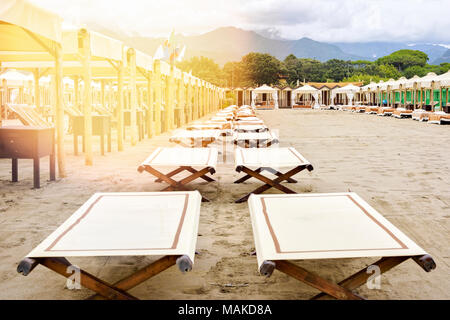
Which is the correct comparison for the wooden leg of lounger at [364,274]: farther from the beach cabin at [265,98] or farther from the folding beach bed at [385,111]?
the beach cabin at [265,98]

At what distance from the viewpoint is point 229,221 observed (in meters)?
4.07

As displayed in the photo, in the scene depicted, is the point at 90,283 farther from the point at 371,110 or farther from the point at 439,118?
the point at 371,110

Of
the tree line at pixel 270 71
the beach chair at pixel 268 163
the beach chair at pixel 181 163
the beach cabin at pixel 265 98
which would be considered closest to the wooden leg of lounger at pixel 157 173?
the beach chair at pixel 181 163

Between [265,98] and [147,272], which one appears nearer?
[147,272]

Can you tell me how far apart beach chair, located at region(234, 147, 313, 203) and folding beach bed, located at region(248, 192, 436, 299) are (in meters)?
1.47

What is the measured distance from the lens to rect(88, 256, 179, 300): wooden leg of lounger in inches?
88.2

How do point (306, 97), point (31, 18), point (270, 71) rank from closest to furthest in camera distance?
point (31, 18) < point (306, 97) < point (270, 71)

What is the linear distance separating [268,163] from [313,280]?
A: 2661mm

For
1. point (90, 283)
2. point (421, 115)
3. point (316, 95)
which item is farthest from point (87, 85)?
point (316, 95)

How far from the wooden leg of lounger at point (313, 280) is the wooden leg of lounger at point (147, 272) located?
495 mm

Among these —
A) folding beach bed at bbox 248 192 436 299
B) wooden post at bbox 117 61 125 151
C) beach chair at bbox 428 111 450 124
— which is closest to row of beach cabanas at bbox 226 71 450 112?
beach chair at bbox 428 111 450 124
